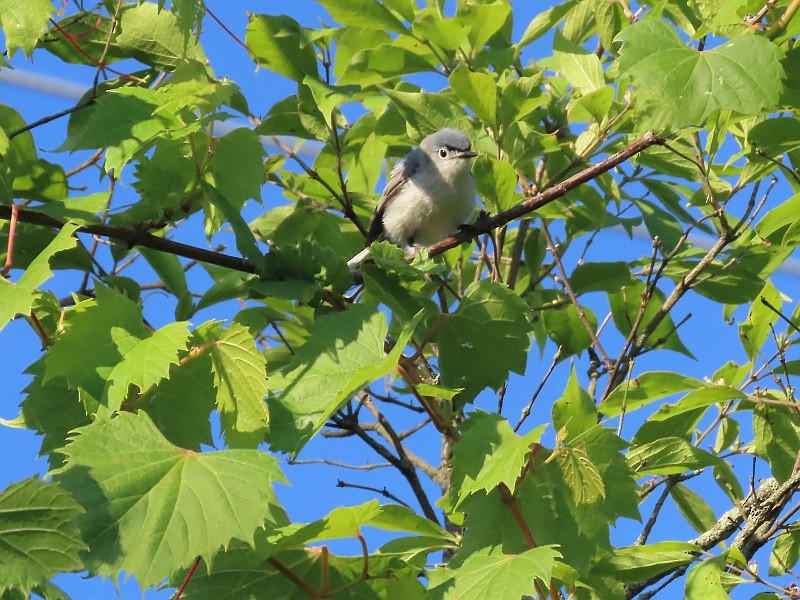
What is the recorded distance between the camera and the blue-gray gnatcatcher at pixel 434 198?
4.75m

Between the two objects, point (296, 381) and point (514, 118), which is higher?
point (514, 118)

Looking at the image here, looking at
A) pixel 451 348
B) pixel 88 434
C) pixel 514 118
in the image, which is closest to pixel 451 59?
pixel 514 118

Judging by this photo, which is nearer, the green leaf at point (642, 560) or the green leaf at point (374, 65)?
the green leaf at point (642, 560)

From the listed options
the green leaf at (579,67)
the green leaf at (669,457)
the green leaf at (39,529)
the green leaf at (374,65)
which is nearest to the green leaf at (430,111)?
the green leaf at (374,65)

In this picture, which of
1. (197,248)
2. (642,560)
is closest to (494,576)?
(642,560)

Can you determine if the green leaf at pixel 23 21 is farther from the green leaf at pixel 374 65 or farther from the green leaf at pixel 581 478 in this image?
the green leaf at pixel 581 478

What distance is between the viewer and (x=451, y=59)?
2777 mm

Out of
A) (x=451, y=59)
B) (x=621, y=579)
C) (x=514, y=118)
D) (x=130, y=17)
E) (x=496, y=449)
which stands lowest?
(x=621, y=579)

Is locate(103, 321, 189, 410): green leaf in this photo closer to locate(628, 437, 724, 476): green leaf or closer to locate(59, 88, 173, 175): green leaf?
locate(59, 88, 173, 175): green leaf

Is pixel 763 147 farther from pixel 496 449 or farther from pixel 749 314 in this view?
pixel 496 449

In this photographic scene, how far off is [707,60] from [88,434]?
1360mm

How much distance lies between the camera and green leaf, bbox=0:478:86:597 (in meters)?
1.34

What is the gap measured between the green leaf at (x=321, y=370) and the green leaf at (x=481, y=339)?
0.69 ft

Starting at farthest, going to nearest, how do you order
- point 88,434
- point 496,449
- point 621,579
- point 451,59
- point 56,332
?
point 451,59, point 621,579, point 56,332, point 496,449, point 88,434
